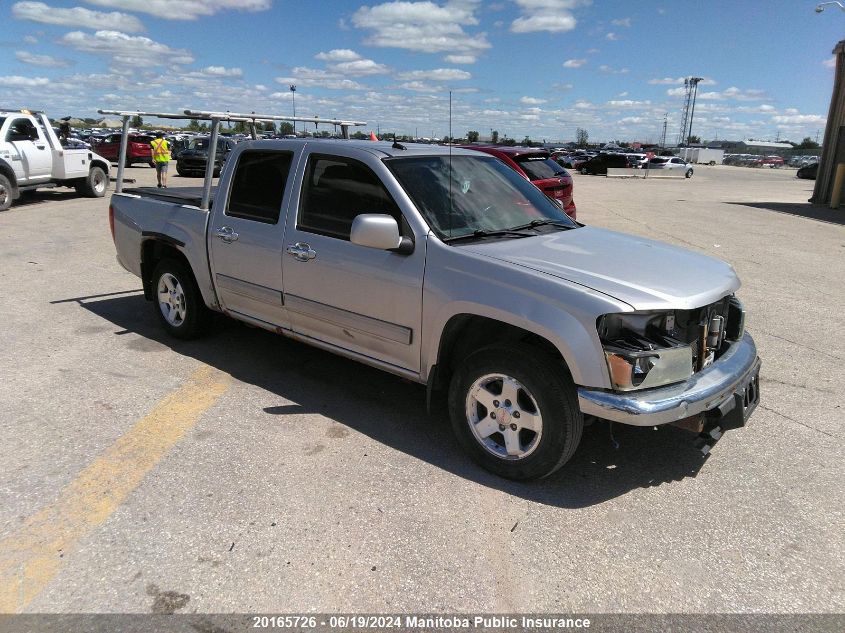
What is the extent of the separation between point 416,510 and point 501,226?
6.17ft

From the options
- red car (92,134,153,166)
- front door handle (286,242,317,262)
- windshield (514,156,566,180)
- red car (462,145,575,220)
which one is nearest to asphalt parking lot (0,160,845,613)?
front door handle (286,242,317,262)

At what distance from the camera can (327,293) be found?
420 cm

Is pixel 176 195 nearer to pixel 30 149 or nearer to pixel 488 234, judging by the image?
pixel 488 234

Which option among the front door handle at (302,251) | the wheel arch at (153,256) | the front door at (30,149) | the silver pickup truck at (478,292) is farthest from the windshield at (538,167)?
the front door at (30,149)

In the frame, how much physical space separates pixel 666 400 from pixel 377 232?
5.85 feet

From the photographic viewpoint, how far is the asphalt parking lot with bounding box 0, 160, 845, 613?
2674 millimetres

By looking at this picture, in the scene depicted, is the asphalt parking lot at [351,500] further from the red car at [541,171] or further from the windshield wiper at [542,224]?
the red car at [541,171]

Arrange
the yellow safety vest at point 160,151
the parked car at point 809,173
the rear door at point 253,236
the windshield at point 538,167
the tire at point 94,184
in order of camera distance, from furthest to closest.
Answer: the parked car at point 809,173 → the yellow safety vest at point 160,151 → the tire at point 94,184 → the windshield at point 538,167 → the rear door at point 253,236

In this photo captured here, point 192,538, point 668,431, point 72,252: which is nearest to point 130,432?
point 192,538

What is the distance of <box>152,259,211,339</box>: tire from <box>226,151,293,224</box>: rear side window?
3.11ft

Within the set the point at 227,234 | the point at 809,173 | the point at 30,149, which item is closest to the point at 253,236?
the point at 227,234

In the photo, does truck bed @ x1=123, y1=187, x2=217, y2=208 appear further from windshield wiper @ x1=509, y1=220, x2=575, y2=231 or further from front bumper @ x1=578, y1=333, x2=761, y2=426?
front bumper @ x1=578, y1=333, x2=761, y2=426

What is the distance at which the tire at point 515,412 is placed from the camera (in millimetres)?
3221

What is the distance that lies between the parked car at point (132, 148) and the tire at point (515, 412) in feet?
92.0
